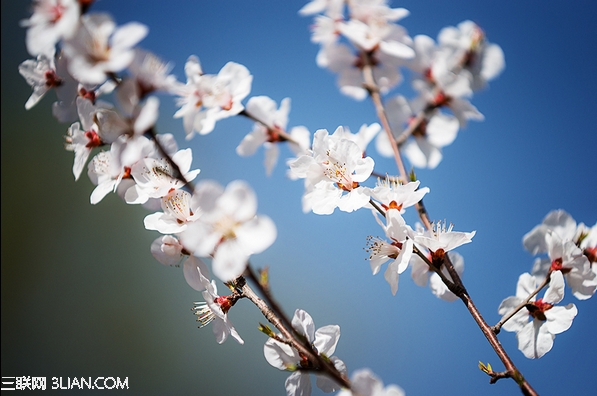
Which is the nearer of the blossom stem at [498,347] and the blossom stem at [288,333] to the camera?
the blossom stem at [288,333]

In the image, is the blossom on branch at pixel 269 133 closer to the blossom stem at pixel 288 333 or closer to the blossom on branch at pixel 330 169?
the blossom on branch at pixel 330 169

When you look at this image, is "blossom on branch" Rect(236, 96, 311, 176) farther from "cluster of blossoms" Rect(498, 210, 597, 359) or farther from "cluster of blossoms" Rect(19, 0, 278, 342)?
"cluster of blossoms" Rect(498, 210, 597, 359)

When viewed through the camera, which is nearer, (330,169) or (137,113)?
(137,113)

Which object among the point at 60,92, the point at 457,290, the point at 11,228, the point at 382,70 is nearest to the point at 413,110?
the point at 382,70

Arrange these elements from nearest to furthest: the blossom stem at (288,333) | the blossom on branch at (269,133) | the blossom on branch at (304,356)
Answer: the blossom stem at (288,333)
the blossom on branch at (304,356)
the blossom on branch at (269,133)

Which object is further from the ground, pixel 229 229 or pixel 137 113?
pixel 137 113

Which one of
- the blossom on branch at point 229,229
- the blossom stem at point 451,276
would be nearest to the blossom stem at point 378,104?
the blossom stem at point 451,276

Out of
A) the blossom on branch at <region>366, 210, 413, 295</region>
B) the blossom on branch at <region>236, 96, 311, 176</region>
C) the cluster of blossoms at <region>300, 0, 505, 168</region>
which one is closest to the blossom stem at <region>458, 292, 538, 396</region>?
the blossom on branch at <region>366, 210, 413, 295</region>

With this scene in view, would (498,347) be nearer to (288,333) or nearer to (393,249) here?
(393,249)

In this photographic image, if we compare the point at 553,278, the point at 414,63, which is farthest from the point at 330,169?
the point at 553,278
